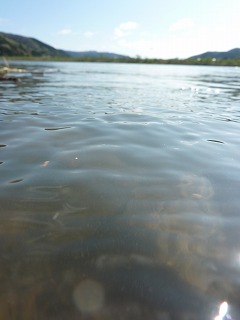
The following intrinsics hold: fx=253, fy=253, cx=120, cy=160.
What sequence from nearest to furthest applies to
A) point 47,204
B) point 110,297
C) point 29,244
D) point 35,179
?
point 110,297 → point 29,244 → point 47,204 → point 35,179

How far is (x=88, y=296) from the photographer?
2.15m

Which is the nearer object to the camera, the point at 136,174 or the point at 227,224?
the point at 227,224

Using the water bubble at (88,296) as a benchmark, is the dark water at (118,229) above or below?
below

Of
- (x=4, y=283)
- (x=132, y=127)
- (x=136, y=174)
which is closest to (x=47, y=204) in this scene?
(x=4, y=283)

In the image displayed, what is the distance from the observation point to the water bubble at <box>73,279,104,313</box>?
→ 6.75ft

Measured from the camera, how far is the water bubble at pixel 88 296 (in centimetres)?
206

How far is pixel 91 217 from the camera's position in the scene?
10.4ft

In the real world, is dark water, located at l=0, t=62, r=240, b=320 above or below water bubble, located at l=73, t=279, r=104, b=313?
below

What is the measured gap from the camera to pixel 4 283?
224 centimetres

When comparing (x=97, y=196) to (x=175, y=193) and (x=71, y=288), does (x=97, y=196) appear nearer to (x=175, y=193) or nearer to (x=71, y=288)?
(x=175, y=193)

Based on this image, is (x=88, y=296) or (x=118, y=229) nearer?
(x=88, y=296)

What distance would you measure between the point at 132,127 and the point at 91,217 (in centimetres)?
488

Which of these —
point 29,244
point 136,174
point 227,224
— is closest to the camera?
point 29,244

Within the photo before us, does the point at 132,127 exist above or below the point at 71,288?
below
